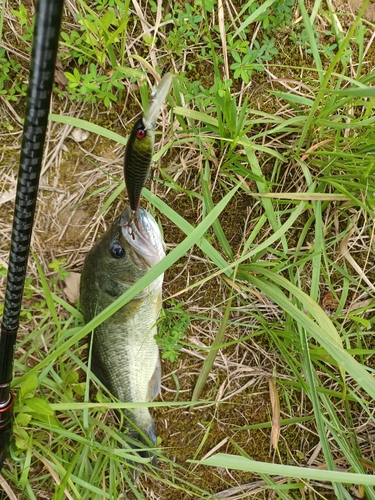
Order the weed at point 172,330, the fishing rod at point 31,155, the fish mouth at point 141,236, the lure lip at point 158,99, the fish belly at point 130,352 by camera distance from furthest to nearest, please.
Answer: the weed at point 172,330, the fish belly at point 130,352, the fish mouth at point 141,236, the lure lip at point 158,99, the fishing rod at point 31,155

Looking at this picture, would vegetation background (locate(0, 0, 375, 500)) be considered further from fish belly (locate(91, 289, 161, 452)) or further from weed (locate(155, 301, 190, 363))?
fish belly (locate(91, 289, 161, 452))

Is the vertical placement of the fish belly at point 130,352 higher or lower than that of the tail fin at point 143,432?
higher

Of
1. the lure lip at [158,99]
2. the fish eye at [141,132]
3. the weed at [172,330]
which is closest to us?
the lure lip at [158,99]

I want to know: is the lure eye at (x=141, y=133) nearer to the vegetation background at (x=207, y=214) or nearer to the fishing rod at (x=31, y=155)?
the fishing rod at (x=31, y=155)

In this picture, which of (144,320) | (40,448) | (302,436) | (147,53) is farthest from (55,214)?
(302,436)

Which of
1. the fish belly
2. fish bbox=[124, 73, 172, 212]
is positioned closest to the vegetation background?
the fish belly

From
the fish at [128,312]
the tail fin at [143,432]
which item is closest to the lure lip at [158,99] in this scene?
the fish at [128,312]

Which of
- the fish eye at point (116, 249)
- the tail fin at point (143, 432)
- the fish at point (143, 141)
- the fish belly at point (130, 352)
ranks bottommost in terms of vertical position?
the tail fin at point (143, 432)
